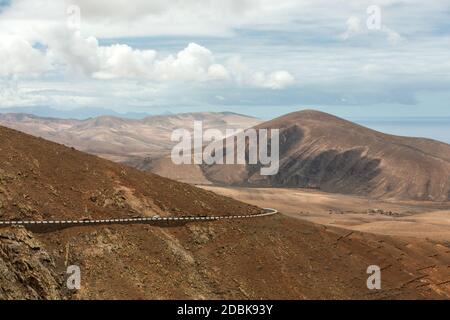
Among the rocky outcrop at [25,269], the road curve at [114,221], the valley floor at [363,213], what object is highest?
the road curve at [114,221]

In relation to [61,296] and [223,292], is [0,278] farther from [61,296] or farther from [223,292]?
[223,292]

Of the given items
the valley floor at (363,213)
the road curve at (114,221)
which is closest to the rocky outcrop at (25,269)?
the road curve at (114,221)

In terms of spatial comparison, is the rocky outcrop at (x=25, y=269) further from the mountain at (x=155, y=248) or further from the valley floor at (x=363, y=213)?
the valley floor at (x=363, y=213)

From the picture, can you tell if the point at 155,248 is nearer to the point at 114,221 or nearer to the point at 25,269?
the point at 114,221

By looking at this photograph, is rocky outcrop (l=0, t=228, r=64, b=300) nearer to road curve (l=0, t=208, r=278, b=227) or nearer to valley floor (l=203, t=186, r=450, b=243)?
road curve (l=0, t=208, r=278, b=227)

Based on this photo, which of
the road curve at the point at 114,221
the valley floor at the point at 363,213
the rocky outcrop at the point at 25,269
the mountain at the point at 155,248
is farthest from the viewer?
the valley floor at the point at 363,213

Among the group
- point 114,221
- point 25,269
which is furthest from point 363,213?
point 25,269

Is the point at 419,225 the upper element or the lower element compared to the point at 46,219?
lower
